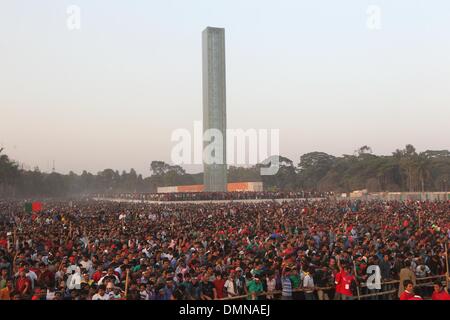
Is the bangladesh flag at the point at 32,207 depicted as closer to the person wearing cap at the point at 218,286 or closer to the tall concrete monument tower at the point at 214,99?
the person wearing cap at the point at 218,286

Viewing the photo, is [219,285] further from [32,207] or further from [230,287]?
[32,207]

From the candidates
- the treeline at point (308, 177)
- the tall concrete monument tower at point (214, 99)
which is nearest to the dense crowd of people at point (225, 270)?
the treeline at point (308, 177)

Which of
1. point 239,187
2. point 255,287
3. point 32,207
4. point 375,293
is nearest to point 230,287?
point 255,287

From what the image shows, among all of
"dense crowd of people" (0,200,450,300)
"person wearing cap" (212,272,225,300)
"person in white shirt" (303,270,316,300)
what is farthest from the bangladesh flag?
"person in white shirt" (303,270,316,300)

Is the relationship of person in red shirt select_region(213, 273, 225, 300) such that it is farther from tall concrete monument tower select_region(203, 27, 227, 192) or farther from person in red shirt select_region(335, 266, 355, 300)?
tall concrete monument tower select_region(203, 27, 227, 192)

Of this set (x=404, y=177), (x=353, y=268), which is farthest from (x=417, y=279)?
(x=404, y=177)
